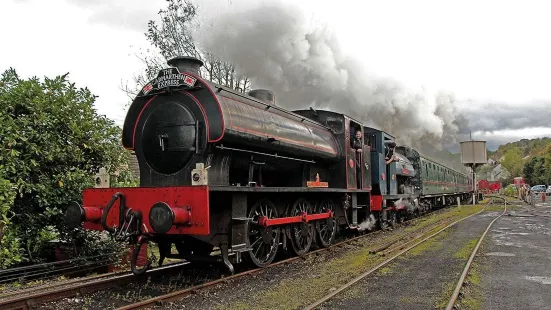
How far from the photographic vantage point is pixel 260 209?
7.68 meters

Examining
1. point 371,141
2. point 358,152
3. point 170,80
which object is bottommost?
point 358,152

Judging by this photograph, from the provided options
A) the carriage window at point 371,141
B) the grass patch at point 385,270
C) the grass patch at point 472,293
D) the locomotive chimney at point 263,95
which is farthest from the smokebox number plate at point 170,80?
the carriage window at point 371,141

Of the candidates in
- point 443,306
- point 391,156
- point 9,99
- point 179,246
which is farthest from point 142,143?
point 391,156

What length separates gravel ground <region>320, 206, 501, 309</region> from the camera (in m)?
5.55

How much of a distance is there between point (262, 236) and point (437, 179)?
19769 mm

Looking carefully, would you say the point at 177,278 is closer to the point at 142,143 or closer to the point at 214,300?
the point at 214,300

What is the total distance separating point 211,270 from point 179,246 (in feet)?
2.36

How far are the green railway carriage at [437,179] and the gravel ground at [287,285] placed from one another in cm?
1271

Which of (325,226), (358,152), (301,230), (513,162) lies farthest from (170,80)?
(513,162)

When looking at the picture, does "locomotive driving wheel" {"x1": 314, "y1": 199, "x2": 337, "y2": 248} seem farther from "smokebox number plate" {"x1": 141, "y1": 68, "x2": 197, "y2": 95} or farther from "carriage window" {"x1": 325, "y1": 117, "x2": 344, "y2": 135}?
"smokebox number plate" {"x1": 141, "y1": 68, "x2": 197, "y2": 95}

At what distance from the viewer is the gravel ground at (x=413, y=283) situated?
555 cm

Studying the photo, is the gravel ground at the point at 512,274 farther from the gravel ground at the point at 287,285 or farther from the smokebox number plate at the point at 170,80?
the smokebox number plate at the point at 170,80

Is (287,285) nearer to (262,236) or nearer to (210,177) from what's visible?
(262,236)

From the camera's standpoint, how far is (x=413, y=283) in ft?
21.8
